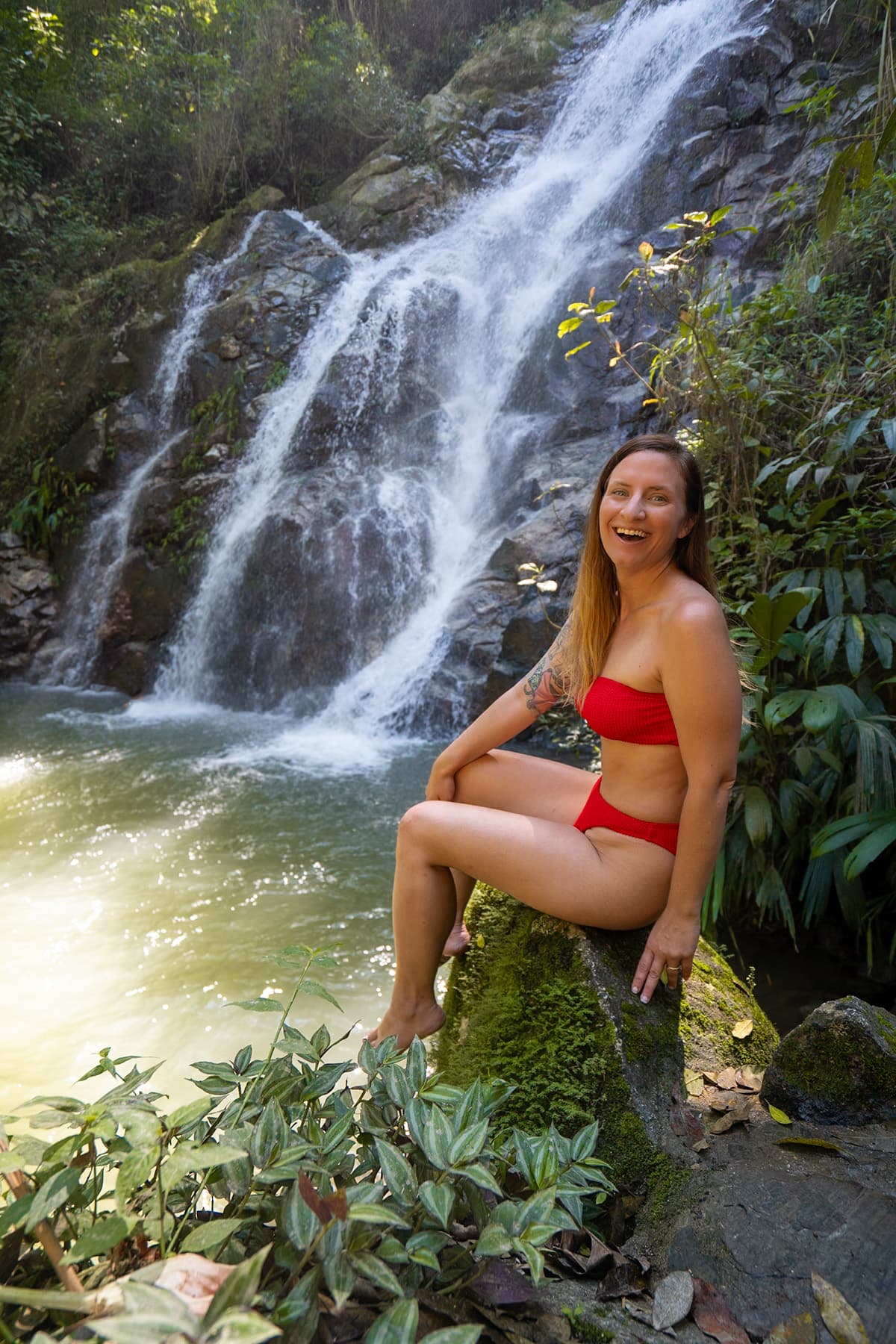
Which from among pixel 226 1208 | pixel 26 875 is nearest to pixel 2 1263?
pixel 226 1208

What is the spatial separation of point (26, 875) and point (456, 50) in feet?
55.7

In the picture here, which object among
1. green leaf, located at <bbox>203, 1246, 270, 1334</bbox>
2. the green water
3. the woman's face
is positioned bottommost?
the green water

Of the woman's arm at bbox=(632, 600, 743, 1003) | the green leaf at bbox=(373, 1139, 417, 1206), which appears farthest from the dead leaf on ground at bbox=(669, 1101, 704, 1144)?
the green leaf at bbox=(373, 1139, 417, 1206)

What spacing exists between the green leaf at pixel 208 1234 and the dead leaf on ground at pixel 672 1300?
713mm

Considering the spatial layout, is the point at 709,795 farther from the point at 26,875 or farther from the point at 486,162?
the point at 486,162

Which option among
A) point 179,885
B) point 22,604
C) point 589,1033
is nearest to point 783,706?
point 589,1033

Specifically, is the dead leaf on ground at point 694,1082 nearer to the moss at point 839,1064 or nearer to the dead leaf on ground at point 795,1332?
the moss at point 839,1064

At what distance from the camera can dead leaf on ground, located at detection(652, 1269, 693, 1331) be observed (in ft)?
4.06

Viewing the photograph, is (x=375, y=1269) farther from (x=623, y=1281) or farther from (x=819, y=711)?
(x=819, y=711)

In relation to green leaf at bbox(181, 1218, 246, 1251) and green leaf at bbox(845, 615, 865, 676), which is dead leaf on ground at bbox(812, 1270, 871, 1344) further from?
green leaf at bbox(845, 615, 865, 676)

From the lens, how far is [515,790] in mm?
2389

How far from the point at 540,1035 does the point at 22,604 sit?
10.3m

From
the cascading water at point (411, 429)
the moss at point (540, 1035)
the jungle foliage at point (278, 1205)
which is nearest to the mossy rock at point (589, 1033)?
the moss at point (540, 1035)

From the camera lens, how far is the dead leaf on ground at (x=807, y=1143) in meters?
1.56
